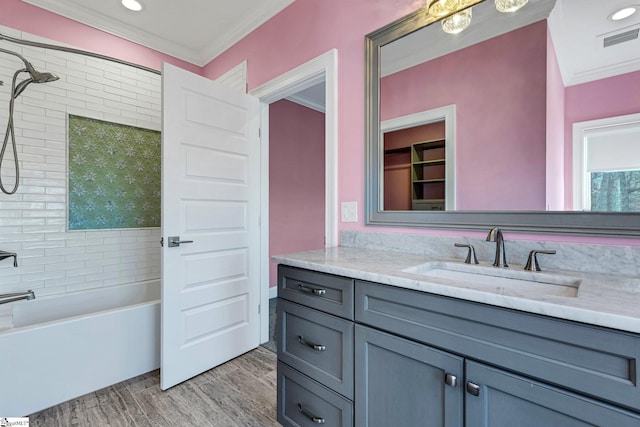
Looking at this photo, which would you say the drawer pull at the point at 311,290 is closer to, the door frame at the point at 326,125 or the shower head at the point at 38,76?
the door frame at the point at 326,125

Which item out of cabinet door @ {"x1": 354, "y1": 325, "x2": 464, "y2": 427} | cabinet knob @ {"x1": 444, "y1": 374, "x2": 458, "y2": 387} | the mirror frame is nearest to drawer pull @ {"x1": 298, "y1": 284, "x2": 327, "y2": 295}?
cabinet door @ {"x1": 354, "y1": 325, "x2": 464, "y2": 427}

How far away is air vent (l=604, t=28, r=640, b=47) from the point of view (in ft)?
3.32

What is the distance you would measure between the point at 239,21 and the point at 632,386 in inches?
122

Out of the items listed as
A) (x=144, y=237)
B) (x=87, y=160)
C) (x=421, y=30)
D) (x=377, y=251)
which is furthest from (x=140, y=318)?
(x=421, y=30)

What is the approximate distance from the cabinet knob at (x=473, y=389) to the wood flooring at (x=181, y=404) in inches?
45.2

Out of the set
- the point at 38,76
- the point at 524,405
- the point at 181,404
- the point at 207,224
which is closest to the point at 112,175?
the point at 38,76

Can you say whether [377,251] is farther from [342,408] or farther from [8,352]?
[8,352]

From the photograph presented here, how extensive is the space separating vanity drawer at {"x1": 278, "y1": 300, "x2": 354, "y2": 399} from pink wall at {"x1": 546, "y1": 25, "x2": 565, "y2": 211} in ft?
3.10

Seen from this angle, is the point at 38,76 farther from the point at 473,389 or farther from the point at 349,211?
the point at 473,389

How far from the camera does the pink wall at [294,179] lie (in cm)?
375

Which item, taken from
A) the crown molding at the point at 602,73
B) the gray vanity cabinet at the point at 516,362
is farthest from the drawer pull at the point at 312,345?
the crown molding at the point at 602,73

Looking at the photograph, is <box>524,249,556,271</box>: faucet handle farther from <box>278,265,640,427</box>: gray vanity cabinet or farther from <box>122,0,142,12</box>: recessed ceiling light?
<box>122,0,142,12</box>: recessed ceiling light

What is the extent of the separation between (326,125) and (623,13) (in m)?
1.37

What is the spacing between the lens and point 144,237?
111 inches
